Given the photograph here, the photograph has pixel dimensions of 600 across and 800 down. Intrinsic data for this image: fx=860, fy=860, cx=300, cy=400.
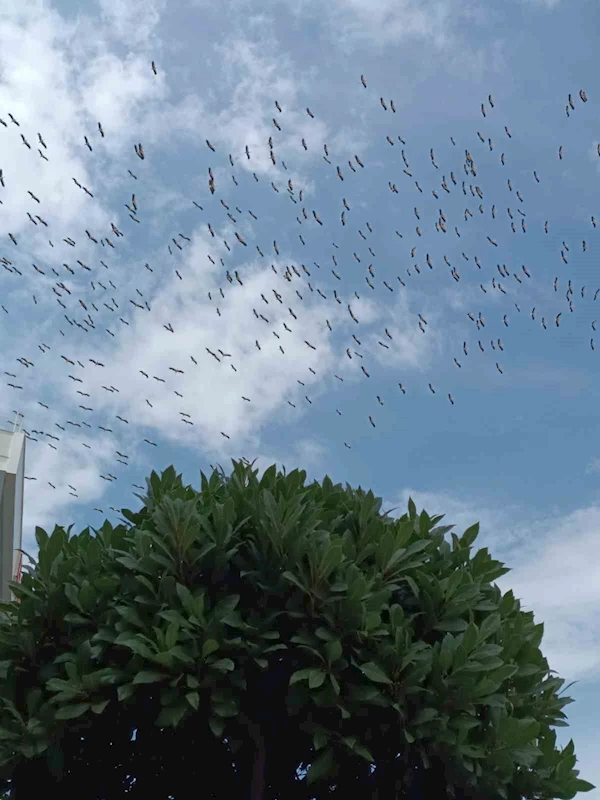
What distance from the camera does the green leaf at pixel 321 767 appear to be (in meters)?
9.02

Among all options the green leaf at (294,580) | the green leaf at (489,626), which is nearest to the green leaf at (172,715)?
the green leaf at (294,580)

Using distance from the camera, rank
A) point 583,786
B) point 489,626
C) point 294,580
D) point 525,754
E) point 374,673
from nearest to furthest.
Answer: point 374,673 < point 294,580 < point 525,754 < point 489,626 < point 583,786

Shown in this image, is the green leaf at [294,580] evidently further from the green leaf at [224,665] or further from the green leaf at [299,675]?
the green leaf at [224,665]

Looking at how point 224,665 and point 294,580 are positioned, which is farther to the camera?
point 294,580

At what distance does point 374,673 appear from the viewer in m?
9.05

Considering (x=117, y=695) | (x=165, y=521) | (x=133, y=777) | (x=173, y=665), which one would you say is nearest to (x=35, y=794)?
(x=133, y=777)

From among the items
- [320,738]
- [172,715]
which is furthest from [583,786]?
[172,715]

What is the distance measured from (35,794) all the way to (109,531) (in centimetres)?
322

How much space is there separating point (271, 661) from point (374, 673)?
125 centimetres

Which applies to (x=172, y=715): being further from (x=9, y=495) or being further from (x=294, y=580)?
(x=9, y=495)

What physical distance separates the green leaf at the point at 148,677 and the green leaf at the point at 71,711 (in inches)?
33.0

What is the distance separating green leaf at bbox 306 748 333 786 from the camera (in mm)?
9023

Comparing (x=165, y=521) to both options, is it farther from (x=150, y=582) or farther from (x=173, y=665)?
(x=173, y=665)

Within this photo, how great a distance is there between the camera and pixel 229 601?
9.43 metres
